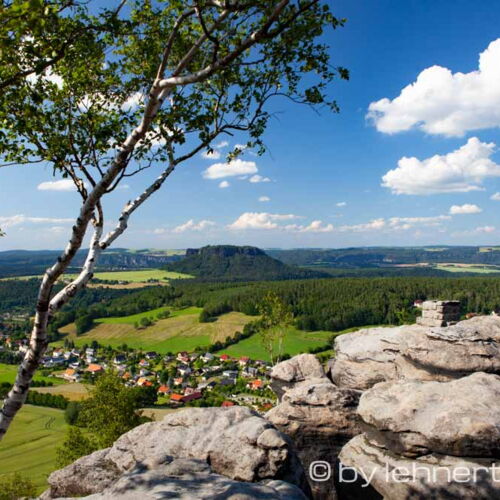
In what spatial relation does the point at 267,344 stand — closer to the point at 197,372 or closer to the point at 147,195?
the point at 147,195

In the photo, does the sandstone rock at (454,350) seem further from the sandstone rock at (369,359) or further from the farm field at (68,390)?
the farm field at (68,390)

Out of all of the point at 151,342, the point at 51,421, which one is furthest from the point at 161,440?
the point at 151,342

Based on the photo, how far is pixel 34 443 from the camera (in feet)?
239

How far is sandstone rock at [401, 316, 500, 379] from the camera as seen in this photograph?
65.7 ft

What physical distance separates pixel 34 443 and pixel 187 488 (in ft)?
263

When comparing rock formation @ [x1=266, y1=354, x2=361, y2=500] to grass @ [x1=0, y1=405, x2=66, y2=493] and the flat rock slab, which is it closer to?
the flat rock slab

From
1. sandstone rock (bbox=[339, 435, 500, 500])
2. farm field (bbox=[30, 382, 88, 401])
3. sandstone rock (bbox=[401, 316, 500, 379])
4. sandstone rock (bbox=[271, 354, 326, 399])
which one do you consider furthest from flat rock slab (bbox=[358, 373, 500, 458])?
farm field (bbox=[30, 382, 88, 401])

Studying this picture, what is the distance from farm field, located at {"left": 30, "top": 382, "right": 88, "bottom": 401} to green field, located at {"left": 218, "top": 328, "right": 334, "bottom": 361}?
5849cm

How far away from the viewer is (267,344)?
4981 cm

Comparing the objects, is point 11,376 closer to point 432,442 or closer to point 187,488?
point 187,488

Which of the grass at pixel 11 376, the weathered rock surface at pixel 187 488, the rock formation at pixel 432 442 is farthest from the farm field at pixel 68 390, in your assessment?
the rock formation at pixel 432 442

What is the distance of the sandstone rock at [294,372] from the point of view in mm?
26141

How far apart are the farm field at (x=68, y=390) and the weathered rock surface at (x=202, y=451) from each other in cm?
10800

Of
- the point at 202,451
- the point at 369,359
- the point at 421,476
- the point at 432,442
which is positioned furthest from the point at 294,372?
the point at 421,476
